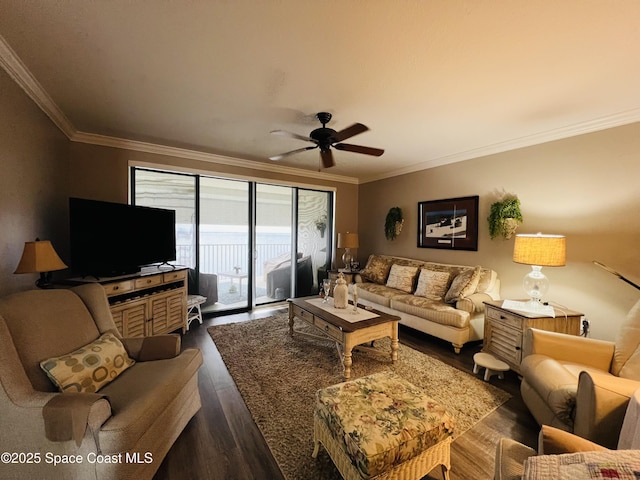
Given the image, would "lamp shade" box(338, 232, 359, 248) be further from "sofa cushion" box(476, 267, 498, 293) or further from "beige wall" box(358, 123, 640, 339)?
"sofa cushion" box(476, 267, 498, 293)

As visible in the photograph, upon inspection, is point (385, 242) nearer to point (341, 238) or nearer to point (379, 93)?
point (341, 238)

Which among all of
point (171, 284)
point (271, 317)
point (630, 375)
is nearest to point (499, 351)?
point (630, 375)

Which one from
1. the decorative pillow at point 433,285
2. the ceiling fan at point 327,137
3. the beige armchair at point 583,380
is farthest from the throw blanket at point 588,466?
the decorative pillow at point 433,285

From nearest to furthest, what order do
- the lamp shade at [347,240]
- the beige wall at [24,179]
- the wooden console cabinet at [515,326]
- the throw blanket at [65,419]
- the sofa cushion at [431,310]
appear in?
the throw blanket at [65,419], the beige wall at [24,179], the wooden console cabinet at [515,326], the sofa cushion at [431,310], the lamp shade at [347,240]

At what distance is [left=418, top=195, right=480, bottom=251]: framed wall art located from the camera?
3.74m

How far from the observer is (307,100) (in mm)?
2342

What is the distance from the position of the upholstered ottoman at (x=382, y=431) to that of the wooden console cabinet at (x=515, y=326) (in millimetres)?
1498

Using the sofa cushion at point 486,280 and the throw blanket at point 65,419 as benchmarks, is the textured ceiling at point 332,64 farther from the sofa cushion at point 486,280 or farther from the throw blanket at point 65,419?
the throw blanket at point 65,419

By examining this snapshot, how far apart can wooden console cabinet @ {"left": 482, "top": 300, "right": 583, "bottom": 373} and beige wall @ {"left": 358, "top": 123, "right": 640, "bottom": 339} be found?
48 cm

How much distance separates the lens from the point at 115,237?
2.91 m

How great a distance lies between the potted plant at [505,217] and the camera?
3207mm

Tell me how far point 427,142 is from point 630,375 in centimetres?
281

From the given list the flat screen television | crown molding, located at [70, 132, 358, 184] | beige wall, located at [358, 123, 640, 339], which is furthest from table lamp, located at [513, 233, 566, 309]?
the flat screen television

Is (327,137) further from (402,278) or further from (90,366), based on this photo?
(402,278)
